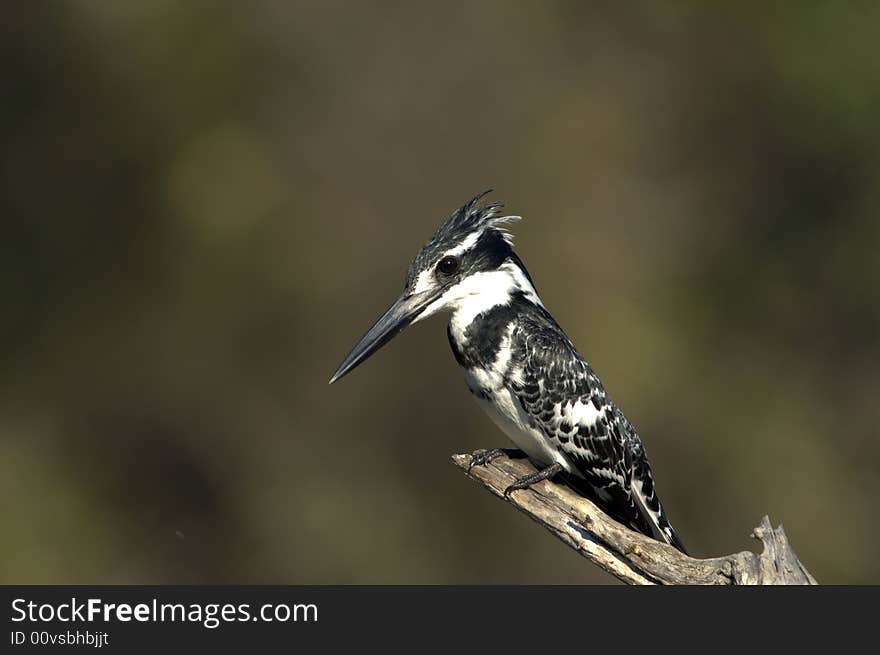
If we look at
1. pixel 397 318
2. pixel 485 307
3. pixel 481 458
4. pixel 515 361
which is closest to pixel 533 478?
pixel 481 458

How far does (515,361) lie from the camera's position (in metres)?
3.43

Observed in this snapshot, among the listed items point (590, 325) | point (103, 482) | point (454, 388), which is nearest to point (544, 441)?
point (454, 388)

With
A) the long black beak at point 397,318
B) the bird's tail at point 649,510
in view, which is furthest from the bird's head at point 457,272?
the bird's tail at point 649,510

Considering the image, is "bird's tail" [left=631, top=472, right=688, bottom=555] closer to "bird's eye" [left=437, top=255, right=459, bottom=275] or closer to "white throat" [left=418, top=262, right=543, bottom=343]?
"white throat" [left=418, top=262, right=543, bottom=343]

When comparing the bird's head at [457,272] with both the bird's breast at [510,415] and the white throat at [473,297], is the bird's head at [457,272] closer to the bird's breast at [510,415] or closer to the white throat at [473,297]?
the white throat at [473,297]

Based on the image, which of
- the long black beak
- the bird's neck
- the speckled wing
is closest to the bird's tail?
the speckled wing

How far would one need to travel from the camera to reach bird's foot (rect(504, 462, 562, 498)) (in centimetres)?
340

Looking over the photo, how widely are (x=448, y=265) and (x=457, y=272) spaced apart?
0.03 meters

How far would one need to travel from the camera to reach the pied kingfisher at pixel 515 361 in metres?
3.44

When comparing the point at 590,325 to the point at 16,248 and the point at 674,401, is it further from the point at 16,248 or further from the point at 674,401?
the point at 16,248

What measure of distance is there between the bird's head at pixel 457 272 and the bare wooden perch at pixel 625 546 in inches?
18.6

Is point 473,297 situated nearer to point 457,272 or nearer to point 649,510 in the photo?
point 457,272

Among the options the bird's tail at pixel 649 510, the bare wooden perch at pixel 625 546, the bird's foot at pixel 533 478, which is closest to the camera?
the bare wooden perch at pixel 625 546

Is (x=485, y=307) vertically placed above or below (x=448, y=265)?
below
